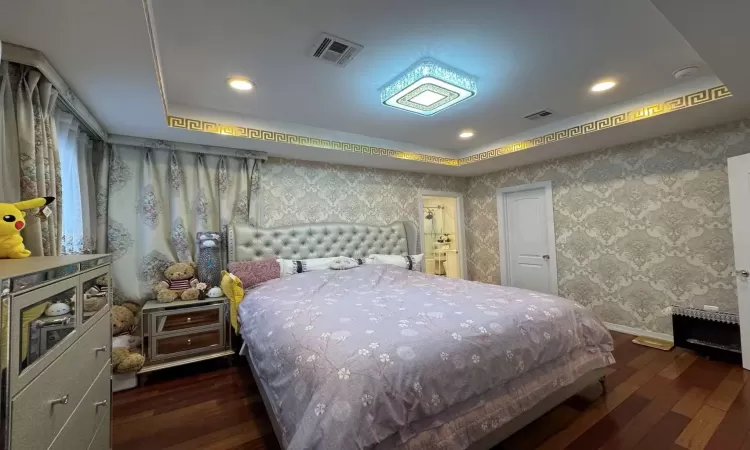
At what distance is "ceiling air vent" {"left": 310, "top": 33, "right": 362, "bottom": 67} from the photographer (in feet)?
5.89

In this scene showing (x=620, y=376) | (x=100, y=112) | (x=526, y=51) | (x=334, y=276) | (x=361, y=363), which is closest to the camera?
(x=361, y=363)

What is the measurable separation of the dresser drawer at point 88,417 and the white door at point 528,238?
453cm

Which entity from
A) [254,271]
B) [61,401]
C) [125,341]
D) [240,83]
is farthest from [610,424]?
[125,341]

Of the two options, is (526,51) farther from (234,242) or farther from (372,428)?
(234,242)

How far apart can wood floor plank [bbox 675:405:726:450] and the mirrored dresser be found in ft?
9.39

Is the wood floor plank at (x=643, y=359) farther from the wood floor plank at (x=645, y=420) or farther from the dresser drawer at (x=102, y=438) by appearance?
the dresser drawer at (x=102, y=438)

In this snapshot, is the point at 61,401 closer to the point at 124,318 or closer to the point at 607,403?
the point at 124,318

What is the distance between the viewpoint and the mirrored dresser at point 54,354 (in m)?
0.72

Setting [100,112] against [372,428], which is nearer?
[372,428]

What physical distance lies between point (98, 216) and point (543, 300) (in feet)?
12.1

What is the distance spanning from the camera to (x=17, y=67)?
162 cm

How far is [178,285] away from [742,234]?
16.2 feet

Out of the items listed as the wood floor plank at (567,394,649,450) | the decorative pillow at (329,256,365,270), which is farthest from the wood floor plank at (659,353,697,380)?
the decorative pillow at (329,256,365,270)

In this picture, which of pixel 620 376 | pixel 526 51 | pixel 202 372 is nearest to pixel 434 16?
pixel 526 51
